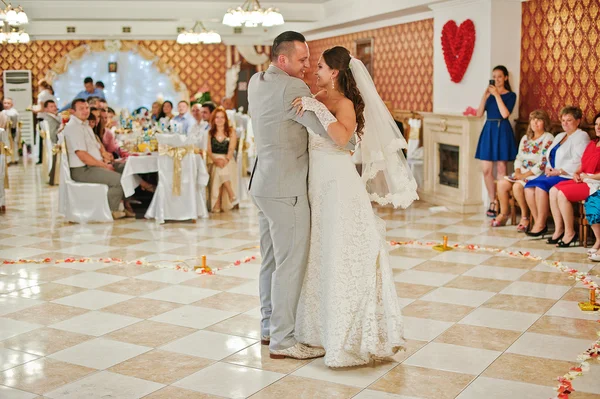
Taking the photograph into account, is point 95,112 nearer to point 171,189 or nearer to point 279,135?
point 171,189

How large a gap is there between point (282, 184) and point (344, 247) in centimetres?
45

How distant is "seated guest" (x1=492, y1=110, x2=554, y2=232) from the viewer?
25.7 ft

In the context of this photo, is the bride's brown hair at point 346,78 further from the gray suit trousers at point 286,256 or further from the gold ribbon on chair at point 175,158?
the gold ribbon on chair at point 175,158

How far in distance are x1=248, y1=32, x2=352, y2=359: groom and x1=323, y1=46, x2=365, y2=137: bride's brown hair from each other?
13 cm

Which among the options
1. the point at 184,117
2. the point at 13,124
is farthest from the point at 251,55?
the point at 184,117

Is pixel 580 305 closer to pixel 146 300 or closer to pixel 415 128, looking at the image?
pixel 146 300

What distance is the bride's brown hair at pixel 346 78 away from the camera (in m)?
3.94

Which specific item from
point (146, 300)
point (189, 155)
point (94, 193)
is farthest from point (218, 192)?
point (146, 300)

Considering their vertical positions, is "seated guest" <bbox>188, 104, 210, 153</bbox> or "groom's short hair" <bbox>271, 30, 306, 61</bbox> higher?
"groom's short hair" <bbox>271, 30, 306, 61</bbox>

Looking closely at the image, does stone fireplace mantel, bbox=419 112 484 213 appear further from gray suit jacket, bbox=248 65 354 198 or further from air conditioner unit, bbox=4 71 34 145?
air conditioner unit, bbox=4 71 34 145

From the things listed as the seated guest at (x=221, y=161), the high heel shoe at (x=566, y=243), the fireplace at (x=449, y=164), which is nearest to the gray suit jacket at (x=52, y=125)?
the seated guest at (x=221, y=161)

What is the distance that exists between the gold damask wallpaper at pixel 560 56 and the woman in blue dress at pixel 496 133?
0.35 m

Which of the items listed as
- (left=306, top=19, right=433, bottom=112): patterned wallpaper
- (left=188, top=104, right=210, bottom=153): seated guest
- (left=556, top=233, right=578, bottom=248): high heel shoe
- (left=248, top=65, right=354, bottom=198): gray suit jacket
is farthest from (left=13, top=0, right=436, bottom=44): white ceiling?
(left=248, top=65, right=354, bottom=198): gray suit jacket

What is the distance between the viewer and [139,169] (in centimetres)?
863
